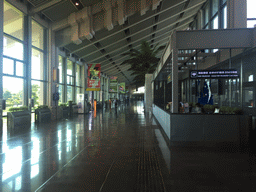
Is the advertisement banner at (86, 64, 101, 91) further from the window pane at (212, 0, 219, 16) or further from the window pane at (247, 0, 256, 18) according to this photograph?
the window pane at (247, 0, 256, 18)

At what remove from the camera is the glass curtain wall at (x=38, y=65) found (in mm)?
14461

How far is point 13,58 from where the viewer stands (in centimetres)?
1204

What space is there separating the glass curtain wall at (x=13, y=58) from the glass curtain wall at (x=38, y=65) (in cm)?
136

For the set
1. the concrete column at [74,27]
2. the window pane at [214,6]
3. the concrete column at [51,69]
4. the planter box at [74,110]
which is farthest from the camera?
the planter box at [74,110]

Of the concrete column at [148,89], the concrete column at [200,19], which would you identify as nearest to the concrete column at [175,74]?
the concrete column at [200,19]

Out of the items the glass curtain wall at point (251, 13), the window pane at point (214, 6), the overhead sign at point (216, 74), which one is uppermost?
the window pane at point (214, 6)

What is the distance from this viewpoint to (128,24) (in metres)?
19.7

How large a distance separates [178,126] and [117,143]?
2.14 metres

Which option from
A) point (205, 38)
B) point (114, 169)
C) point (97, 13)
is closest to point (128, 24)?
point (97, 13)

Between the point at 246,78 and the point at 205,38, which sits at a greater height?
the point at 205,38

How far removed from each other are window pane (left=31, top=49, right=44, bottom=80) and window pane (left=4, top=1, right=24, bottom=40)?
1.93 m

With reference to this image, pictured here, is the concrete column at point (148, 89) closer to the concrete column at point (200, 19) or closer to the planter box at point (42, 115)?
the concrete column at point (200, 19)

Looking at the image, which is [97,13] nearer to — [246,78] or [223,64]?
[223,64]

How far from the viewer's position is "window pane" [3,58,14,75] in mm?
11367
